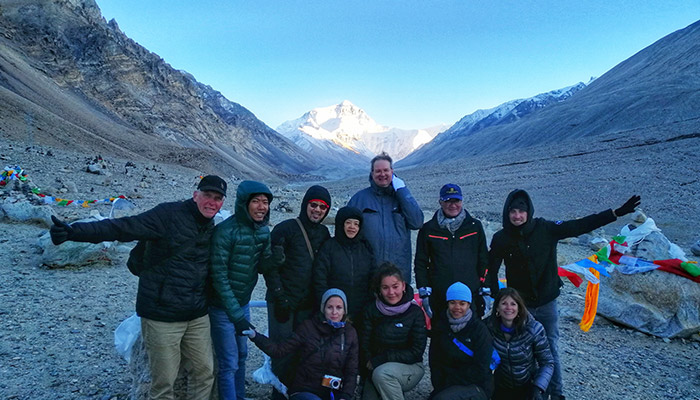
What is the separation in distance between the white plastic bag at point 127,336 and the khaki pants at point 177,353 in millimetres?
412

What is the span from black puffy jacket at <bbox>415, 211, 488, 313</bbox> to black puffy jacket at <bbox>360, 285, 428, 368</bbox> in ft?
1.43

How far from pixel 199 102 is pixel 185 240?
251 feet

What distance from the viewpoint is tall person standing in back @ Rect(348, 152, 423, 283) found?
387cm

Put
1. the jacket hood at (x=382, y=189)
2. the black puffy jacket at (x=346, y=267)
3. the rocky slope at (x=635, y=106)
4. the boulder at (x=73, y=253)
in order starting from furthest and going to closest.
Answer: the rocky slope at (x=635, y=106)
the boulder at (x=73, y=253)
the jacket hood at (x=382, y=189)
the black puffy jacket at (x=346, y=267)

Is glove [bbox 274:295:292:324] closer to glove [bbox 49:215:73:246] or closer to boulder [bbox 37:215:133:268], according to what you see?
glove [bbox 49:215:73:246]

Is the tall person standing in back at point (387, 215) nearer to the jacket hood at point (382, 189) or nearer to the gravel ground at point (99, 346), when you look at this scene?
the jacket hood at point (382, 189)

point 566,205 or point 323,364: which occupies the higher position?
point 566,205

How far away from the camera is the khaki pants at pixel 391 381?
338 cm

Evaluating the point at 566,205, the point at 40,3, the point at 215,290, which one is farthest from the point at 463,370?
the point at 40,3

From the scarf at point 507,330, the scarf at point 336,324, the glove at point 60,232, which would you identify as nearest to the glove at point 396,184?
the scarf at point 336,324

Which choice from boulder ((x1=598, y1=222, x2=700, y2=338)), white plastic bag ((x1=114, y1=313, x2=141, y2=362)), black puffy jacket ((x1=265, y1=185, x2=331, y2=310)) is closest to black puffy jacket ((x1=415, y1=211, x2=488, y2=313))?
black puffy jacket ((x1=265, y1=185, x2=331, y2=310))

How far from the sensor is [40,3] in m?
49.1

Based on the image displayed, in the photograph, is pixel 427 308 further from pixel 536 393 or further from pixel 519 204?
pixel 519 204

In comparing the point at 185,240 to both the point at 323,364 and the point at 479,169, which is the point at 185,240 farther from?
the point at 479,169
